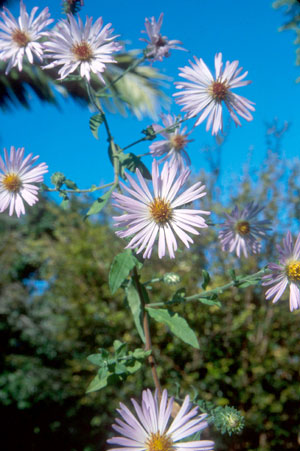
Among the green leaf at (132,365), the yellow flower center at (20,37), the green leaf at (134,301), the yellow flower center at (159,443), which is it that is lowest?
the yellow flower center at (159,443)

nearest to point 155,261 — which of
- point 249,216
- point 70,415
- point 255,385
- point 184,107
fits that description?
point 255,385

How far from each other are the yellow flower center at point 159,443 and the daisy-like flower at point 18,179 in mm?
461

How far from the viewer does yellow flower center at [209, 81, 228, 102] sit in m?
0.77

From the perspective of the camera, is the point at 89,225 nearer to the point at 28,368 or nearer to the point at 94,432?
the point at 28,368

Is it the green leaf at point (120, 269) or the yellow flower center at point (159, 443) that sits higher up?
the green leaf at point (120, 269)

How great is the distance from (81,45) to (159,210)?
13.7 inches

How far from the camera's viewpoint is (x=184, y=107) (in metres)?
0.75

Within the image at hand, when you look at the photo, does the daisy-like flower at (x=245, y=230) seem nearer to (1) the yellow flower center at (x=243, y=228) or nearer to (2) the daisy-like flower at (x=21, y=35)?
(1) the yellow flower center at (x=243, y=228)

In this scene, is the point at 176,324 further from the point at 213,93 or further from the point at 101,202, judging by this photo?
the point at 213,93

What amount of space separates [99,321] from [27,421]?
2.53 ft

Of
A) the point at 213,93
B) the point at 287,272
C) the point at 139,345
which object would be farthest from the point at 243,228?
the point at 139,345

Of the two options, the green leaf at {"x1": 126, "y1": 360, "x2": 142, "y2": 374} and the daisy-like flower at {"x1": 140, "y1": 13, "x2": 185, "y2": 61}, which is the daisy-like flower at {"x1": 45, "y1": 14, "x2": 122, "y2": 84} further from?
the green leaf at {"x1": 126, "y1": 360, "x2": 142, "y2": 374}

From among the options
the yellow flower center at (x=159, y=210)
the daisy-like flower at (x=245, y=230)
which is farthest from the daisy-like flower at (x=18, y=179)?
the daisy-like flower at (x=245, y=230)

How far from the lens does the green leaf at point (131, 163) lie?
2.49ft
